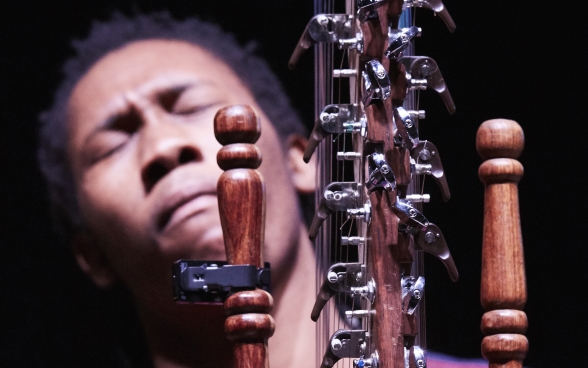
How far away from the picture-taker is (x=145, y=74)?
48.4 inches

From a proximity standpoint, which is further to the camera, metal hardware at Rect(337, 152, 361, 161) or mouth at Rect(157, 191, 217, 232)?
mouth at Rect(157, 191, 217, 232)

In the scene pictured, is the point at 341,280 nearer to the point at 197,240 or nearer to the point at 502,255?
the point at 502,255

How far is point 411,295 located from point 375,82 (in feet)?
0.59

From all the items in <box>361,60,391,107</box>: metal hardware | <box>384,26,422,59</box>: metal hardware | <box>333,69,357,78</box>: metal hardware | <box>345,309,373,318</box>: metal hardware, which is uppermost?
<box>384,26,422,59</box>: metal hardware

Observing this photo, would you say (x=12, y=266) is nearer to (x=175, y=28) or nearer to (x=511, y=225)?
(x=175, y=28)

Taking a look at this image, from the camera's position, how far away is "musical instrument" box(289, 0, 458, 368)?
2.28ft

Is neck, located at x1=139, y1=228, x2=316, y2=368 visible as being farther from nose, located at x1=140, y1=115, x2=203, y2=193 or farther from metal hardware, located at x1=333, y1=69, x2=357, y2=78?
metal hardware, located at x1=333, y1=69, x2=357, y2=78

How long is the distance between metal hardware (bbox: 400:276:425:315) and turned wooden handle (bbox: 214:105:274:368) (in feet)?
0.37

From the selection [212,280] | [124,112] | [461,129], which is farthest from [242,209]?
[461,129]

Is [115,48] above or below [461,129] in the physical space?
above

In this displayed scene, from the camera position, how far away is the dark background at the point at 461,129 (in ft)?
3.95

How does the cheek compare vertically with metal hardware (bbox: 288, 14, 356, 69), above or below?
below

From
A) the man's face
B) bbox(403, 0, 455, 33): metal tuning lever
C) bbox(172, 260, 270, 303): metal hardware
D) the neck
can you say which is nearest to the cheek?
the man's face

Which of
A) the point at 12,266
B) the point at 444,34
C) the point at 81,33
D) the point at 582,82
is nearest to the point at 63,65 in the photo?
the point at 81,33
